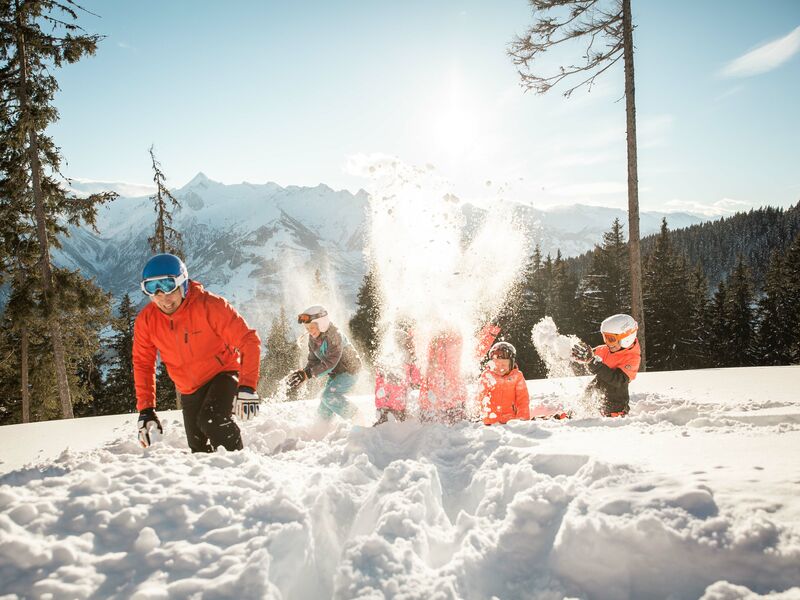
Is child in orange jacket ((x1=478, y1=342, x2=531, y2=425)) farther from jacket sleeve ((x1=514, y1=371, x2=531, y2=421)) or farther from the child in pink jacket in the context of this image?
the child in pink jacket

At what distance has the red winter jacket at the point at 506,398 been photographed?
18.0 feet

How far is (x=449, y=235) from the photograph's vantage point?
6.69 meters

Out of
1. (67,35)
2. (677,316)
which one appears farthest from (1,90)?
(677,316)

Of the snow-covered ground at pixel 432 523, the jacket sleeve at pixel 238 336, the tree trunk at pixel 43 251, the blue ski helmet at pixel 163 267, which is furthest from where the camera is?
the tree trunk at pixel 43 251

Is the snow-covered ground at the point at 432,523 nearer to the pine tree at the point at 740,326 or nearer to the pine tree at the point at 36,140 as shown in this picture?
the pine tree at the point at 36,140

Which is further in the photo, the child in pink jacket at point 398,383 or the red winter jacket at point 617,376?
the red winter jacket at point 617,376

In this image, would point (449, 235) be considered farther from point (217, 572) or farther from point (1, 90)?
point (1, 90)

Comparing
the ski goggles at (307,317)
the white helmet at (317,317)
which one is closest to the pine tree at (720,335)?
the white helmet at (317,317)

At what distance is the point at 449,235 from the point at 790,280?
3427 cm

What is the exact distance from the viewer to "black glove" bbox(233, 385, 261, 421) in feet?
12.9

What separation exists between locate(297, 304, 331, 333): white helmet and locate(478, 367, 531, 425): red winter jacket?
2.48m

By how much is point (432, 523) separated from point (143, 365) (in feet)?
11.3

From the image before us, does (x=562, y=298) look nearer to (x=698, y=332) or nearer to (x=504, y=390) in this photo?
(x=698, y=332)

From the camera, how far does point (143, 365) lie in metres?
4.34
